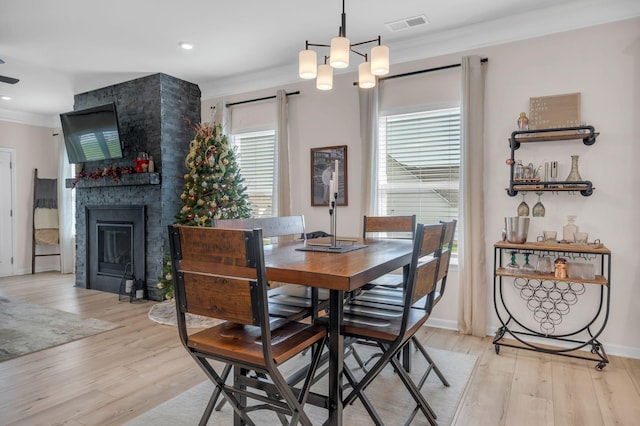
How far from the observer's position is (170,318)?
3902 millimetres

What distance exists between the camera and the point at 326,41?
146 inches

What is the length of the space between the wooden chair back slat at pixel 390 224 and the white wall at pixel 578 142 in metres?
0.86

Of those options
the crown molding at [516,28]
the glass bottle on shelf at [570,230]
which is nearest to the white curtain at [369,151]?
the crown molding at [516,28]

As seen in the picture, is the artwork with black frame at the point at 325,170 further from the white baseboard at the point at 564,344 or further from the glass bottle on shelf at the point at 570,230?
the glass bottle on shelf at the point at 570,230

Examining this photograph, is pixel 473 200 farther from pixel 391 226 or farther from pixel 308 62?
pixel 308 62

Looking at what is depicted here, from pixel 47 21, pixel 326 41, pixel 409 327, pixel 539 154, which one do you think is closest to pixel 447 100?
pixel 539 154

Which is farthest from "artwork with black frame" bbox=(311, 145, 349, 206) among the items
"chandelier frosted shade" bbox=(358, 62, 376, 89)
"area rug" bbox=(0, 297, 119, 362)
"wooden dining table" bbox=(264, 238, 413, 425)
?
"area rug" bbox=(0, 297, 119, 362)

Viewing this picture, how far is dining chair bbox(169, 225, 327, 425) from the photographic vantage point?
138 cm

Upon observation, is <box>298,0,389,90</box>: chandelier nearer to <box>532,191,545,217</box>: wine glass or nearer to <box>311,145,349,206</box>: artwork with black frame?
<box>311,145,349,206</box>: artwork with black frame

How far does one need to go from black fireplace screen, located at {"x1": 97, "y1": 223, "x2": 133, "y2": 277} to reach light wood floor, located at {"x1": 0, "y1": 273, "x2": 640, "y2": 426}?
1.68 m

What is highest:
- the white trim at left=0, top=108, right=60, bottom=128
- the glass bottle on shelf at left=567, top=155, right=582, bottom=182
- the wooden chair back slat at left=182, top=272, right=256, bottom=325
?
the white trim at left=0, top=108, right=60, bottom=128

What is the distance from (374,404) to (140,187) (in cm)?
385

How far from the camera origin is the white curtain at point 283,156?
14.4 ft

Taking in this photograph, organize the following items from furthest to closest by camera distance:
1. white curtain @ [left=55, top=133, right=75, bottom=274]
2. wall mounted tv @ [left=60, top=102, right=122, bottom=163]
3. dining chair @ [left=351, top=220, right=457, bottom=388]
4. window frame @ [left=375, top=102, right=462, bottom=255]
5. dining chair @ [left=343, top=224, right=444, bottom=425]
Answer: white curtain @ [left=55, top=133, right=75, bottom=274], wall mounted tv @ [left=60, top=102, right=122, bottom=163], window frame @ [left=375, top=102, right=462, bottom=255], dining chair @ [left=351, top=220, right=457, bottom=388], dining chair @ [left=343, top=224, right=444, bottom=425]
